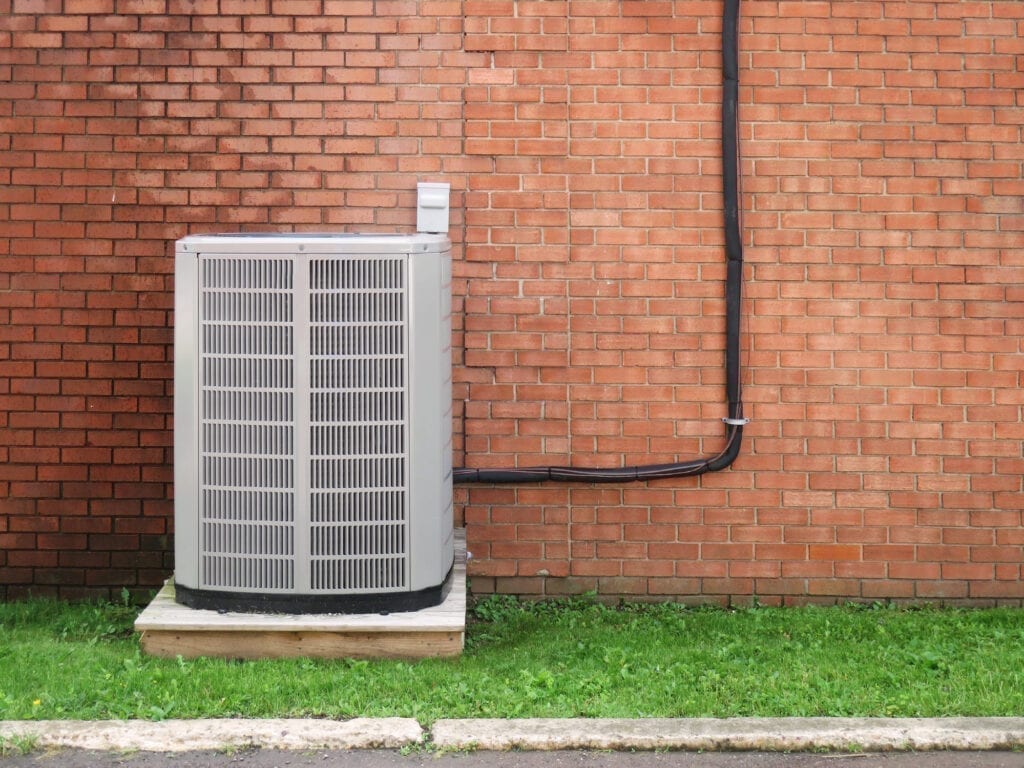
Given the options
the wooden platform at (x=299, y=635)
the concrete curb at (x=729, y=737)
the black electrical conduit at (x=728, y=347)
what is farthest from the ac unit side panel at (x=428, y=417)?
the concrete curb at (x=729, y=737)

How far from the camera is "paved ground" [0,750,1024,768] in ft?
13.4

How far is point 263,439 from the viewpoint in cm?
497

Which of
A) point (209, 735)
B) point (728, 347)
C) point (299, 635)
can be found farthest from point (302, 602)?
point (728, 347)

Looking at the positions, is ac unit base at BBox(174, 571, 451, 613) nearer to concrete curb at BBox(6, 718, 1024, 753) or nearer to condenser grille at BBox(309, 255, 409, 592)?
condenser grille at BBox(309, 255, 409, 592)

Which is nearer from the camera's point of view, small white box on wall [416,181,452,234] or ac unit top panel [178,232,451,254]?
ac unit top panel [178,232,451,254]

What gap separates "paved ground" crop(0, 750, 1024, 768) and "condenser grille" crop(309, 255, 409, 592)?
1.00 meters

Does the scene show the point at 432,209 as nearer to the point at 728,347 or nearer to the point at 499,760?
the point at 728,347

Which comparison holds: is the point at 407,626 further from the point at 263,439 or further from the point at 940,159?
the point at 940,159

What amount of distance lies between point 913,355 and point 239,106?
3.49 metres

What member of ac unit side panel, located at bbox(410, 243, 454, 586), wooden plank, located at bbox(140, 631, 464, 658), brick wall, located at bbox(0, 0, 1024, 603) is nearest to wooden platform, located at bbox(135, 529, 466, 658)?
wooden plank, located at bbox(140, 631, 464, 658)

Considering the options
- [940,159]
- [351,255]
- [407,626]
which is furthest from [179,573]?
[940,159]

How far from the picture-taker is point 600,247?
592 cm

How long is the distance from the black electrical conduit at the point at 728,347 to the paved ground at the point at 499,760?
75.5 inches

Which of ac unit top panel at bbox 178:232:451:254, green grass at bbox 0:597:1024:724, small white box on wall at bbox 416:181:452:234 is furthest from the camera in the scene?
small white box on wall at bbox 416:181:452:234
